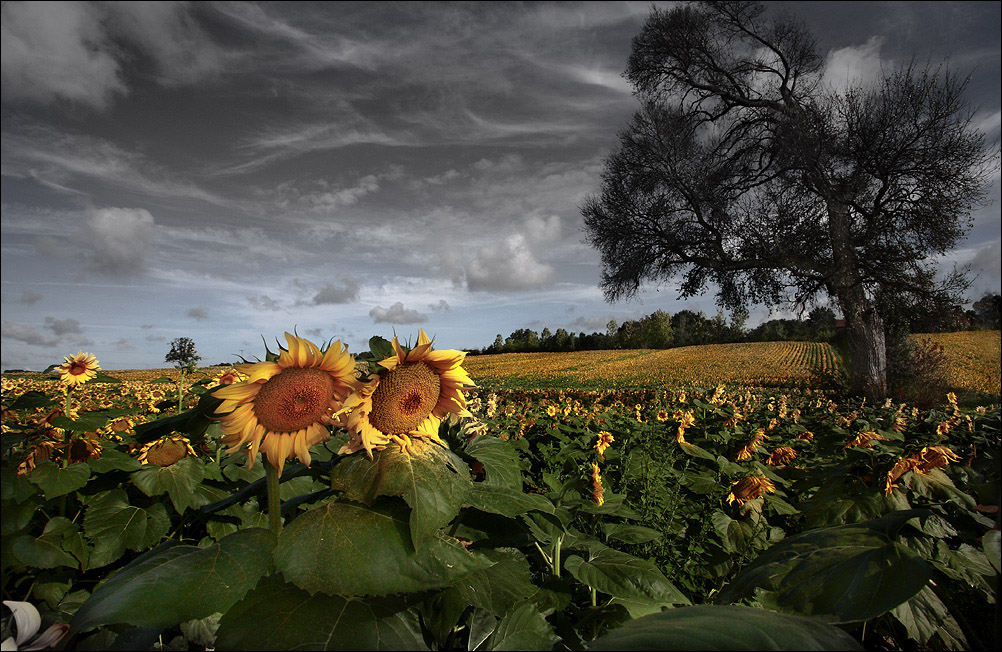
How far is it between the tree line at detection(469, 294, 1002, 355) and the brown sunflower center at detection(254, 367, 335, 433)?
16.5m

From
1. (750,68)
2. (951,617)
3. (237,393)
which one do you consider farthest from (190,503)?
(750,68)

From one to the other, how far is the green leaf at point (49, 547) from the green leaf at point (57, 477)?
126 mm

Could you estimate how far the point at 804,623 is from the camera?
0.55 meters

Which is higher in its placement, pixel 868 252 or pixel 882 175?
pixel 882 175

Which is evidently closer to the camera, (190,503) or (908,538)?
(908,538)

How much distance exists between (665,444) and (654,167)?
52.2 feet

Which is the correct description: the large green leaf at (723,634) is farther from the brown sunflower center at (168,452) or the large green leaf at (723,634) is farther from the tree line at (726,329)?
the tree line at (726,329)

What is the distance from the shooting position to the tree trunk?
14.0 meters

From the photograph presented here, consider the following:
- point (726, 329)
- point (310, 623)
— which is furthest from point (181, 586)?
point (726, 329)

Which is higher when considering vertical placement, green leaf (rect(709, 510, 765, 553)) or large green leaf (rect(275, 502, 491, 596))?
large green leaf (rect(275, 502, 491, 596))

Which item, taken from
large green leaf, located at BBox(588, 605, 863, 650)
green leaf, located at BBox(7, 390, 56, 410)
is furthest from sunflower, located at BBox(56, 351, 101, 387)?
large green leaf, located at BBox(588, 605, 863, 650)

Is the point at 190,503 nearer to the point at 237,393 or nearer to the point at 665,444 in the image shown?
the point at 237,393

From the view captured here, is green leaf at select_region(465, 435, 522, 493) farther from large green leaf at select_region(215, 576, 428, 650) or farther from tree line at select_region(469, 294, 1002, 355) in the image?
tree line at select_region(469, 294, 1002, 355)

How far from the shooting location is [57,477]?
1.93 meters
